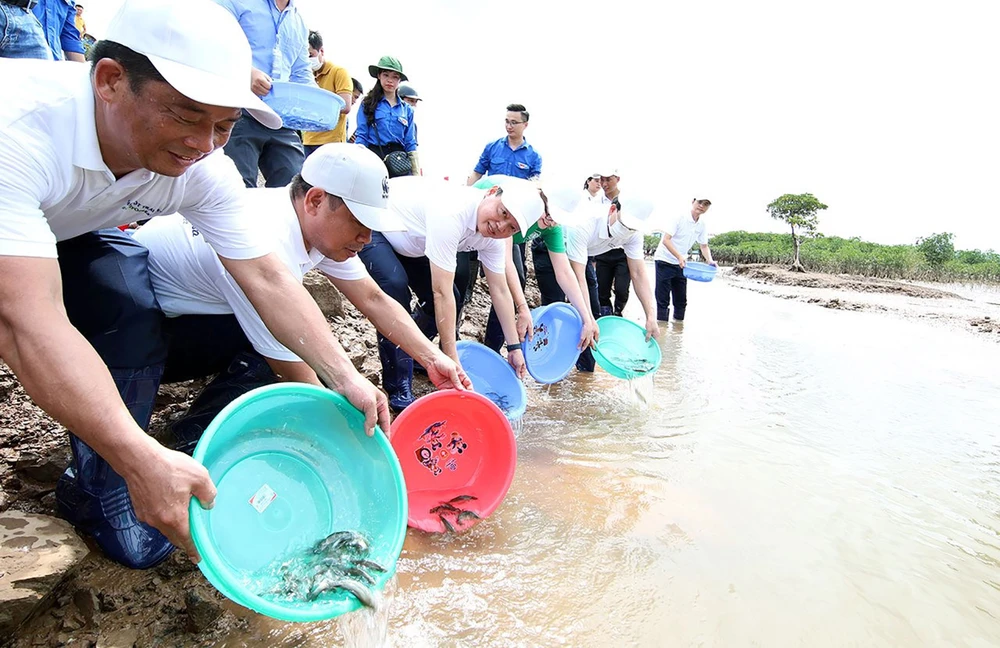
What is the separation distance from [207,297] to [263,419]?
0.53 m

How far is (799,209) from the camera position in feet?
92.7

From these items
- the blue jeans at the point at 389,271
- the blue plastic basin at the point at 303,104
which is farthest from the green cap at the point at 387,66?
the blue jeans at the point at 389,271

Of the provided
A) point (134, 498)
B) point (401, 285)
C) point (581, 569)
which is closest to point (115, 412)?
point (134, 498)

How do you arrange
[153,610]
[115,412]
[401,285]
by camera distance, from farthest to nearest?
1. [401,285]
2. [153,610]
3. [115,412]

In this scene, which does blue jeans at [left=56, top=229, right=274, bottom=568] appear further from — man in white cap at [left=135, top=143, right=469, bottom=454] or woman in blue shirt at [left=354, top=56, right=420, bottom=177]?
woman in blue shirt at [left=354, top=56, right=420, bottom=177]

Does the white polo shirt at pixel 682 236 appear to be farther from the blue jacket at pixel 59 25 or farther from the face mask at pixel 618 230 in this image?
the blue jacket at pixel 59 25

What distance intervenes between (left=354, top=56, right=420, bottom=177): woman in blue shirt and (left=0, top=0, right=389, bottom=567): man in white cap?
108 inches

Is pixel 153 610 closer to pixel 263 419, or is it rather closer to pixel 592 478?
pixel 263 419

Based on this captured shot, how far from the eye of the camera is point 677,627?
168cm

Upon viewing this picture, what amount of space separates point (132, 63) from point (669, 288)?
7.11m

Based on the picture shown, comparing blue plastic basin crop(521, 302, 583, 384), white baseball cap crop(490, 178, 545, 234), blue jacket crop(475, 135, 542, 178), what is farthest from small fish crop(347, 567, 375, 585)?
blue jacket crop(475, 135, 542, 178)

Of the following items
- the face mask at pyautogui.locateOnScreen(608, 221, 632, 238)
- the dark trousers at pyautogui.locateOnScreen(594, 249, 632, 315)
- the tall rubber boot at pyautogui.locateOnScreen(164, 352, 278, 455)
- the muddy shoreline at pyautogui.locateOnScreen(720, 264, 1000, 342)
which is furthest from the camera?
the muddy shoreline at pyautogui.locateOnScreen(720, 264, 1000, 342)

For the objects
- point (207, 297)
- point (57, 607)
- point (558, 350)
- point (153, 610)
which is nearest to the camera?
point (57, 607)

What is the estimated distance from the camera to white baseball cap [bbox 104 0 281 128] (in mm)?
1077
